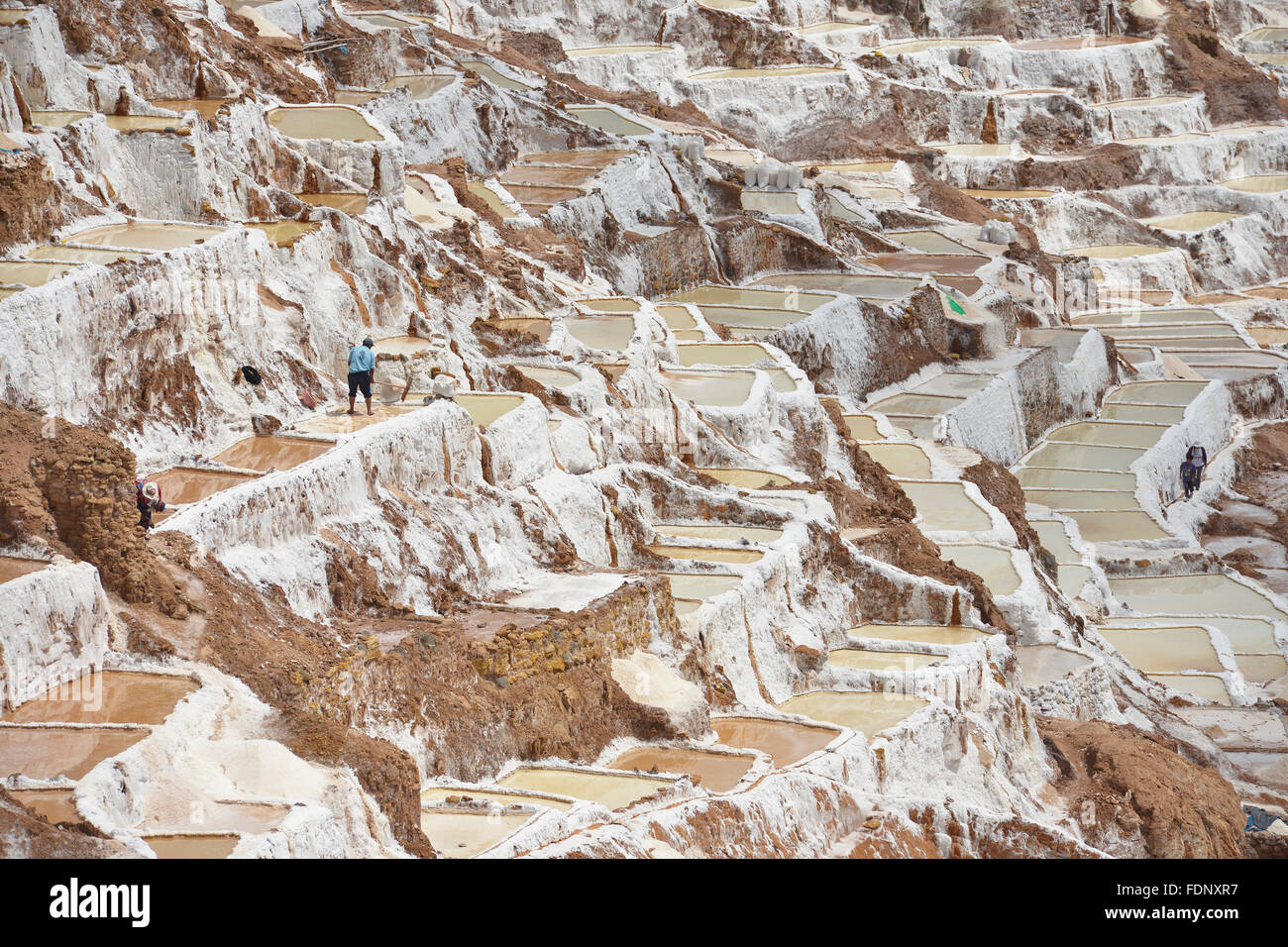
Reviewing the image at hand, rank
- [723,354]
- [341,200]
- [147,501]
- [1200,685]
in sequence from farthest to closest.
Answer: [723,354] < [1200,685] < [341,200] < [147,501]

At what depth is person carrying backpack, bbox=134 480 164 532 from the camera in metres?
21.7

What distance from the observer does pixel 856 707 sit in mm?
27828

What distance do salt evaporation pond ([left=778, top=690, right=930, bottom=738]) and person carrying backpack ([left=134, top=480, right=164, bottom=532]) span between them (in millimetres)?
8752

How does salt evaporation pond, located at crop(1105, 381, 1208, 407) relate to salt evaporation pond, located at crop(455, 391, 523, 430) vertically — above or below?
below

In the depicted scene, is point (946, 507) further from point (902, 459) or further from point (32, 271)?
point (32, 271)

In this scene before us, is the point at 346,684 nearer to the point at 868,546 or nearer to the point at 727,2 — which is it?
the point at 868,546

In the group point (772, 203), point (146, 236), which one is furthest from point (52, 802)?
point (772, 203)

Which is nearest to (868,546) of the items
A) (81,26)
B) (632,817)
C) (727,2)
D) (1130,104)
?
(632,817)

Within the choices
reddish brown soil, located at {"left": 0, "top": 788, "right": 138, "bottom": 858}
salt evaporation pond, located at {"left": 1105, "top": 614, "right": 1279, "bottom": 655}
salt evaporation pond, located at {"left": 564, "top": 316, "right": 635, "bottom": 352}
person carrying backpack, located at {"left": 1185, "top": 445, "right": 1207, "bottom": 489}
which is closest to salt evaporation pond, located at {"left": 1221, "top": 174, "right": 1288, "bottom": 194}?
person carrying backpack, located at {"left": 1185, "top": 445, "right": 1207, "bottom": 489}

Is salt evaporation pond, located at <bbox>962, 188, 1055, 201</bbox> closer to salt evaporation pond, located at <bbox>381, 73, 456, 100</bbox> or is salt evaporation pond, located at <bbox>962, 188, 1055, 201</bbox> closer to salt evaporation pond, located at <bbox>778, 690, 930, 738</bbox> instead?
salt evaporation pond, located at <bbox>381, 73, 456, 100</bbox>

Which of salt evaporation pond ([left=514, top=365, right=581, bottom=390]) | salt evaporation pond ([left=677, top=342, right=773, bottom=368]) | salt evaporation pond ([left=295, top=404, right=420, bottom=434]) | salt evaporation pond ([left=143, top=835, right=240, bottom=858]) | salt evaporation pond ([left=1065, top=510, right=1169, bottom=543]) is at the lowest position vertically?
salt evaporation pond ([left=1065, top=510, right=1169, bottom=543])

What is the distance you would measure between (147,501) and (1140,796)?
14.5 metres

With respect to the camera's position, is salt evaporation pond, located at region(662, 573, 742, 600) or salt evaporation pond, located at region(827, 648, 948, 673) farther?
salt evaporation pond, located at region(827, 648, 948, 673)

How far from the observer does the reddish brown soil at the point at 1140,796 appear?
2859cm
